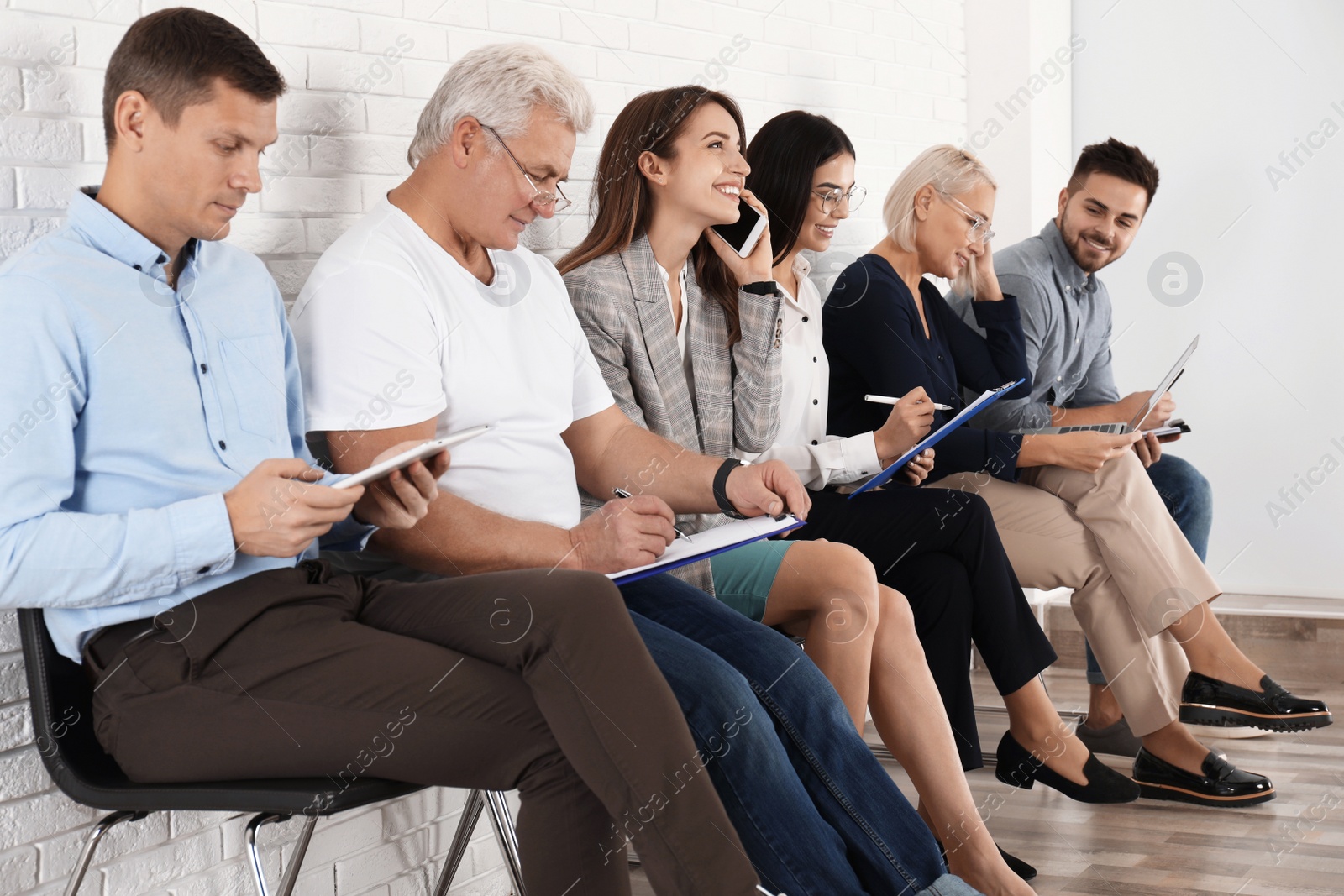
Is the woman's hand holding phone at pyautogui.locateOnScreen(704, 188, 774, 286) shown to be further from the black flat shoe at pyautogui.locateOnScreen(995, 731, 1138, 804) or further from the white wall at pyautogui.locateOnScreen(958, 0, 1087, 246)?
the white wall at pyautogui.locateOnScreen(958, 0, 1087, 246)

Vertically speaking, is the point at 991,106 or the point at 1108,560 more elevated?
the point at 991,106

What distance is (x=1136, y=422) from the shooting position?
9.89 feet

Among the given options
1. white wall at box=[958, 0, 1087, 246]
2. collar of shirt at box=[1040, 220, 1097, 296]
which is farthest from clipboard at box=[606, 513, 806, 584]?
white wall at box=[958, 0, 1087, 246]

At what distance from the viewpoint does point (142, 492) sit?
1471mm

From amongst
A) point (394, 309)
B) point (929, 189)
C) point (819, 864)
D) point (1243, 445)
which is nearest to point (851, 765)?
point (819, 864)

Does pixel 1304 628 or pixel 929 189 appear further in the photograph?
pixel 1304 628

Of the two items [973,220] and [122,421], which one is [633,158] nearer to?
[973,220]

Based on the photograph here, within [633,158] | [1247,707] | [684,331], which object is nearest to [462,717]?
[684,331]

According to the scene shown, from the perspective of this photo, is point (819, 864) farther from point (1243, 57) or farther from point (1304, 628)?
point (1243, 57)

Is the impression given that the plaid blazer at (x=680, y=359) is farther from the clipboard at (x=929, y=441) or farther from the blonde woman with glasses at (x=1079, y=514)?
the blonde woman with glasses at (x=1079, y=514)

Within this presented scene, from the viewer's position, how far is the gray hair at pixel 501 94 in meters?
1.91

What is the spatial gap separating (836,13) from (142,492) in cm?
260

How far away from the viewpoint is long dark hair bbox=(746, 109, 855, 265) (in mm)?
2840

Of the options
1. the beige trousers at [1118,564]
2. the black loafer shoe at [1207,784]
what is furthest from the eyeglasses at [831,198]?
the black loafer shoe at [1207,784]
